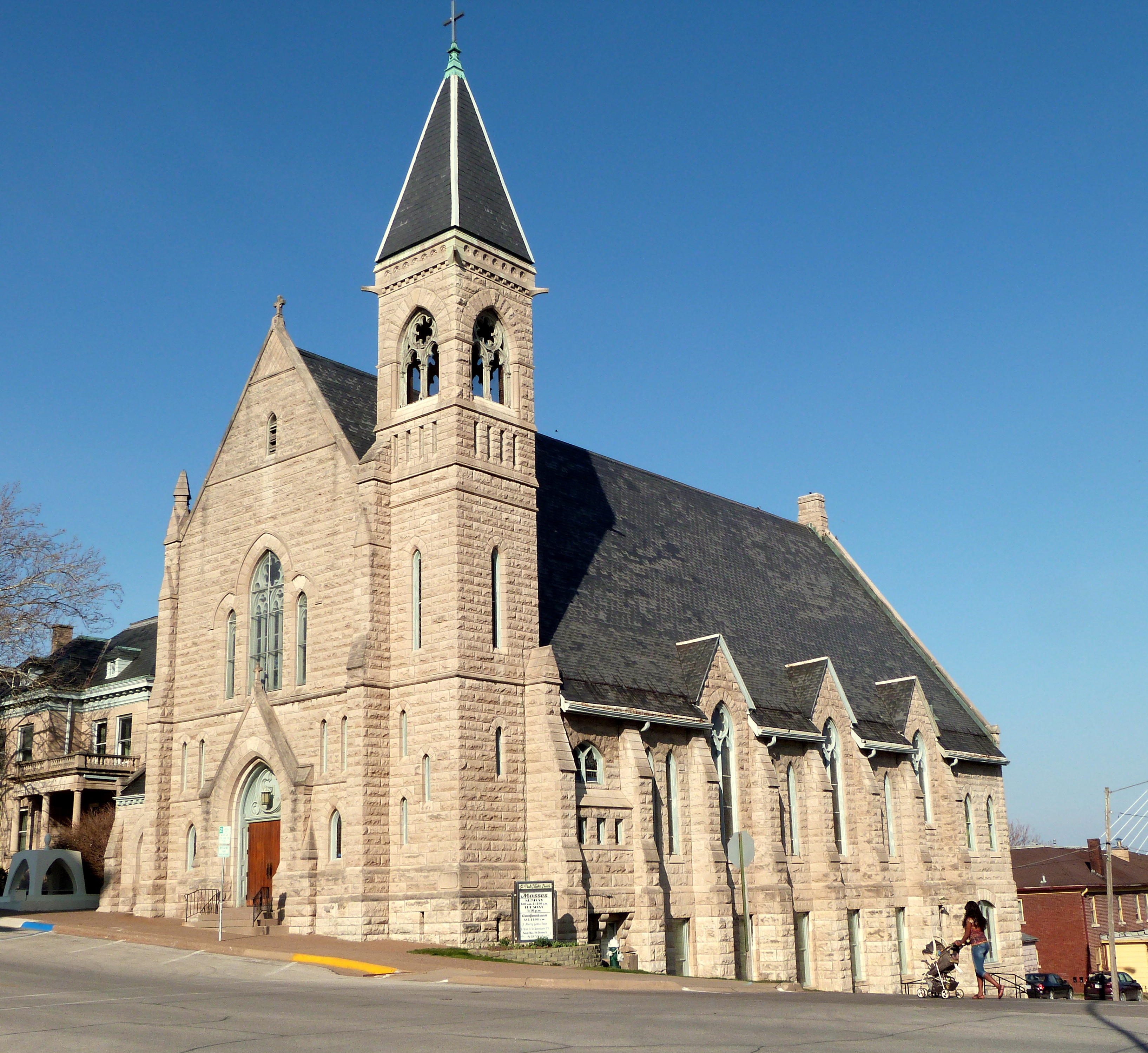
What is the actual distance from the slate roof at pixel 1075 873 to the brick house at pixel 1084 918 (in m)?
0.06

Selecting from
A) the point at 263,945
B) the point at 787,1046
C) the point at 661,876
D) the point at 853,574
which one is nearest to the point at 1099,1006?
the point at 787,1046

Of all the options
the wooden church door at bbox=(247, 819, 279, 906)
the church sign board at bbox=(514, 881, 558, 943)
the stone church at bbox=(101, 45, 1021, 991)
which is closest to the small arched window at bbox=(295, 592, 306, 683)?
the stone church at bbox=(101, 45, 1021, 991)

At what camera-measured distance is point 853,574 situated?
49.7m

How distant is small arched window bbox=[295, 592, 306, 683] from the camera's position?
102ft

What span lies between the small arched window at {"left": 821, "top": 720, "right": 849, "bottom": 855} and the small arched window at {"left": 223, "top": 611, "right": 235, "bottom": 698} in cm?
1661

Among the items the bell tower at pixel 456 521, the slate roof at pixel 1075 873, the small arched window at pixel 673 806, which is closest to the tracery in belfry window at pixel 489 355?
the bell tower at pixel 456 521

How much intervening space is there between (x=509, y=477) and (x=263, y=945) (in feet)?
38.2

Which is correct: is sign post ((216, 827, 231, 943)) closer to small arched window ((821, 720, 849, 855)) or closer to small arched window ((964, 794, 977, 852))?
small arched window ((821, 720, 849, 855))

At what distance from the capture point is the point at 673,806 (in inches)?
1248

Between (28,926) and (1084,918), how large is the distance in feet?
163

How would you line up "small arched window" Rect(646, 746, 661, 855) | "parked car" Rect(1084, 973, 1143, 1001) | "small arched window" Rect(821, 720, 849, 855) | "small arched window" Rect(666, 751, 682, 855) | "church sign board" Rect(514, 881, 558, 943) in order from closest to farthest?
"church sign board" Rect(514, 881, 558, 943), "small arched window" Rect(646, 746, 661, 855), "small arched window" Rect(666, 751, 682, 855), "small arched window" Rect(821, 720, 849, 855), "parked car" Rect(1084, 973, 1143, 1001)

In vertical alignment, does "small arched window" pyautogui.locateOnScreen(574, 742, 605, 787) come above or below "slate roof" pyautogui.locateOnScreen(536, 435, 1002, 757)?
below

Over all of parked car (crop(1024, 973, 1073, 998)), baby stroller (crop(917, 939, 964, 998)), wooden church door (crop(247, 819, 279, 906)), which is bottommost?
parked car (crop(1024, 973, 1073, 998))

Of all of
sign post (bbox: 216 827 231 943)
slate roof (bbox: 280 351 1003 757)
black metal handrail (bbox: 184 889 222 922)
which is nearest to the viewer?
sign post (bbox: 216 827 231 943)
